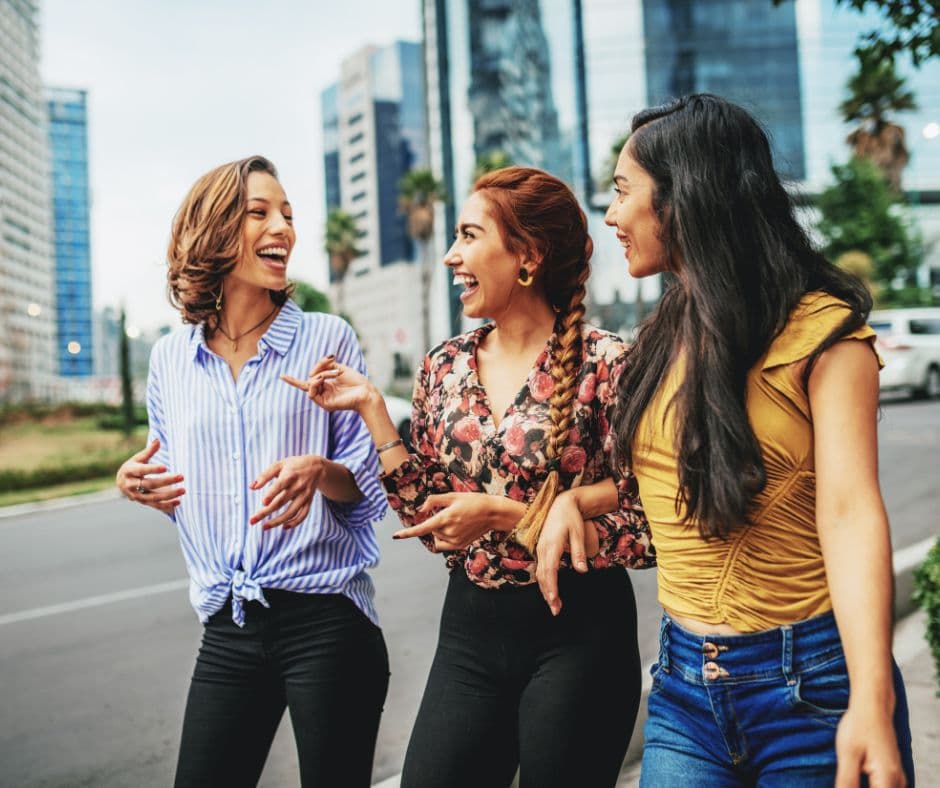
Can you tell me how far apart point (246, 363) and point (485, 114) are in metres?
60.3

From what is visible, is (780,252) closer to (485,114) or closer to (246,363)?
(246,363)

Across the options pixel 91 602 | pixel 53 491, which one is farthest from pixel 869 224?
pixel 91 602

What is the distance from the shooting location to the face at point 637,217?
173 centimetres

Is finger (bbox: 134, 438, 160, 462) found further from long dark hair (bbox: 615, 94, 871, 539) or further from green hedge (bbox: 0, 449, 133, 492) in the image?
green hedge (bbox: 0, 449, 133, 492)

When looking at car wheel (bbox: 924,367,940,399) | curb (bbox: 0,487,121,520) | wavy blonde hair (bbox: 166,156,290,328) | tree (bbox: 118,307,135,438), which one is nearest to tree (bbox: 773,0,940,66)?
wavy blonde hair (bbox: 166,156,290,328)

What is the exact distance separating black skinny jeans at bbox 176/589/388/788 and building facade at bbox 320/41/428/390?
107 meters

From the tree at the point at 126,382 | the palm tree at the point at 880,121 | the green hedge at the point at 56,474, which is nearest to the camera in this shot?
the green hedge at the point at 56,474

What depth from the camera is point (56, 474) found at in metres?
16.7

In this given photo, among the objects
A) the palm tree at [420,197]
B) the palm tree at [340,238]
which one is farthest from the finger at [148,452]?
the palm tree at [340,238]

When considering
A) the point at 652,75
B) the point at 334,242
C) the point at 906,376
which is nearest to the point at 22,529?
the point at 906,376

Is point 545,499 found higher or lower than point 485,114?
lower

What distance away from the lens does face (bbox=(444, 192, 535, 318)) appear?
216 centimetres

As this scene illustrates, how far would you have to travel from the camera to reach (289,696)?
2064 mm

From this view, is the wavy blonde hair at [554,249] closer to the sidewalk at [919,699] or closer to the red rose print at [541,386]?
the red rose print at [541,386]
